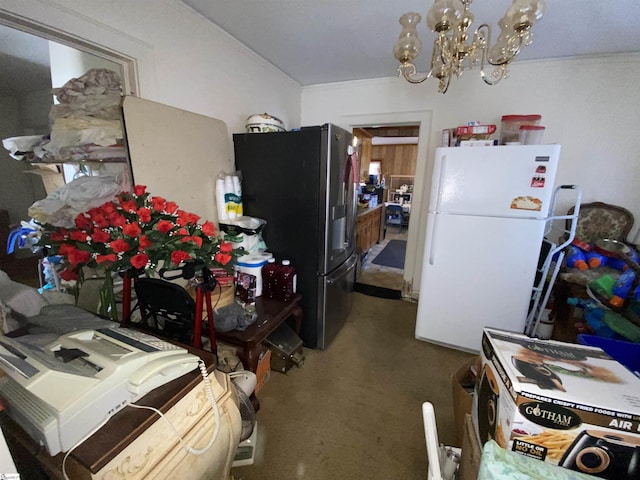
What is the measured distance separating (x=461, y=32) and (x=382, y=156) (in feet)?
20.6

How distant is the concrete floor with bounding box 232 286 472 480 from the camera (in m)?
1.25

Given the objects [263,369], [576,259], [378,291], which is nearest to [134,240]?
[263,369]

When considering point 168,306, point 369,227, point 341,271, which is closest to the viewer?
point 168,306

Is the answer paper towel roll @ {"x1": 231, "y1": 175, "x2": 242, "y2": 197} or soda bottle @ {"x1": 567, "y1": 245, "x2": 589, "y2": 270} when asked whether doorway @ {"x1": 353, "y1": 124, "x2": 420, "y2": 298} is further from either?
paper towel roll @ {"x1": 231, "y1": 175, "x2": 242, "y2": 197}

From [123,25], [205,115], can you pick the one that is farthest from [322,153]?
[123,25]

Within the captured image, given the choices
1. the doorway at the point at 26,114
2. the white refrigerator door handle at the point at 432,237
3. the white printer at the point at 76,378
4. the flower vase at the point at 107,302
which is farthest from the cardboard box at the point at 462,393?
the doorway at the point at 26,114

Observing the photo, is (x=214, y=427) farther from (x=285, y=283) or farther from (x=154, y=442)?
(x=285, y=283)

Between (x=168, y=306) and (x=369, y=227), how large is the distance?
12.5ft

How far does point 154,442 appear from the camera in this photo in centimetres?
64

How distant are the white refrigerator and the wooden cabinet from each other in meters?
1.71

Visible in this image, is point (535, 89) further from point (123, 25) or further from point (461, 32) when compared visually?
point (123, 25)

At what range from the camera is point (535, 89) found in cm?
225

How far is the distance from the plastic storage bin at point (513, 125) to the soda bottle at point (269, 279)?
81.6 inches

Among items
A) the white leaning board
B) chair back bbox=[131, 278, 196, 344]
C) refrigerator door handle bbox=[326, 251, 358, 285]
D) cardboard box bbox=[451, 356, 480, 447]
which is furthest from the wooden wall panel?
chair back bbox=[131, 278, 196, 344]
